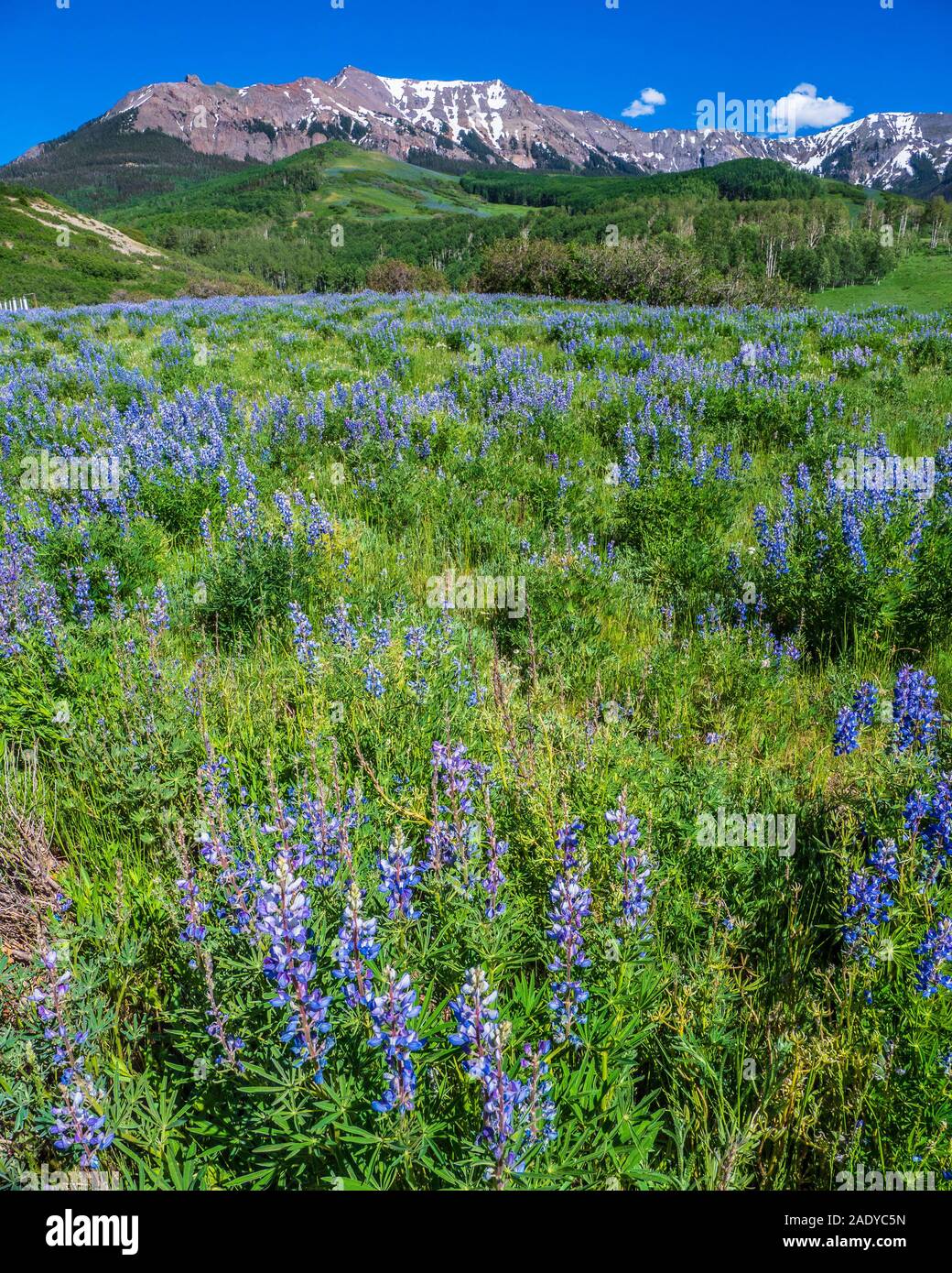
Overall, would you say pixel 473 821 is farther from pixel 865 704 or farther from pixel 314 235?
pixel 314 235

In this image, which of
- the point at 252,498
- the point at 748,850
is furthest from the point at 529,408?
the point at 748,850

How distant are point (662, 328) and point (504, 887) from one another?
1423 centimetres

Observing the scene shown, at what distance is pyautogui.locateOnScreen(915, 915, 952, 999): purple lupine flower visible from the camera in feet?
6.30

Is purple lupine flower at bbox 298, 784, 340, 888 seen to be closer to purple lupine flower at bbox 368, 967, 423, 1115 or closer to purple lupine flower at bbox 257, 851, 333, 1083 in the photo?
purple lupine flower at bbox 257, 851, 333, 1083

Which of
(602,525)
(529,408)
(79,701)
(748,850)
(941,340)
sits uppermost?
(941,340)

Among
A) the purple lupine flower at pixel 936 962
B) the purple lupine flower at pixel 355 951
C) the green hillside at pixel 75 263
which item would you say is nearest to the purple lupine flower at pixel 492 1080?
the purple lupine flower at pixel 355 951

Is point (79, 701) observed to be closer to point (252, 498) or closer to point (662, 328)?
point (252, 498)

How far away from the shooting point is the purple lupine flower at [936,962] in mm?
1921

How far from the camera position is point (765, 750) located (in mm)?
3490

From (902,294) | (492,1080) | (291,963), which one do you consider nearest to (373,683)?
(291,963)

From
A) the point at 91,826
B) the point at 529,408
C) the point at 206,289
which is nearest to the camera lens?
the point at 91,826

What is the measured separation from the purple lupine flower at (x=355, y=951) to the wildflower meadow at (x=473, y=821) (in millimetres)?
11

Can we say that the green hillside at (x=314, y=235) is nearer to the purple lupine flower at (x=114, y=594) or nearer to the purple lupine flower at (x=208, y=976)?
the purple lupine flower at (x=114, y=594)

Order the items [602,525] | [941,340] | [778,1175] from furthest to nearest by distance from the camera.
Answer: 1. [941,340]
2. [602,525]
3. [778,1175]
